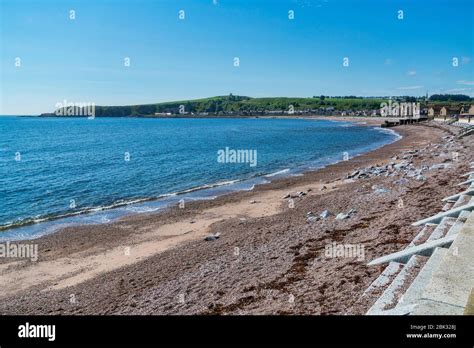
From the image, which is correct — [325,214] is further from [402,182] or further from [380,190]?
[402,182]

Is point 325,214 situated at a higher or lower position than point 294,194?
higher

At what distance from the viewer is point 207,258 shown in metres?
13.2

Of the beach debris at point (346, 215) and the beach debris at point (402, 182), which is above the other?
the beach debris at point (402, 182)

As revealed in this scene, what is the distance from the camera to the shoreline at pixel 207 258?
923cm

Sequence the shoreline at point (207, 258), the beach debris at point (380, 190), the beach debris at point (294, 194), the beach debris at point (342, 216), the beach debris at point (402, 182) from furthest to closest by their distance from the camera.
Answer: the beach debris at point (294, 194) < the beach debris at point (402, 182) < the beach debris at point (380, 190) < the beach debris at point (342, 216) < the shoreline at point (207, 258)

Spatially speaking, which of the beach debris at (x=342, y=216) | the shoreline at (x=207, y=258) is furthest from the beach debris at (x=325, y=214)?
the shoreline at (x=207, y=258)

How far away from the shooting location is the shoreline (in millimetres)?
9234

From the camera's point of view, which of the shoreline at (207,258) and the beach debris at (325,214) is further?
the beach debris at (325,214)

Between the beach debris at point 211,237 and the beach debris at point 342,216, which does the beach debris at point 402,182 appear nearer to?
the beach debris at point 342,216

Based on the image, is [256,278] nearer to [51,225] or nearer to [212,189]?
[51,225]

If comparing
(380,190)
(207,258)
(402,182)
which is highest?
(402,182)

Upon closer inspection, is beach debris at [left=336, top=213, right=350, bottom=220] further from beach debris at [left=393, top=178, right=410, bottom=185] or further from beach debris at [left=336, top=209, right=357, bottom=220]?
beach debris at [left=393, top=178, right=410, bottom=185]

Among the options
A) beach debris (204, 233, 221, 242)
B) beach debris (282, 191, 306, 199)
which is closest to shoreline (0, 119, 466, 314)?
beach debris (204, 233, 221, 242)

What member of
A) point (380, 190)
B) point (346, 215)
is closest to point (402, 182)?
point (380, 190)
